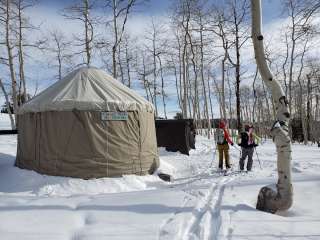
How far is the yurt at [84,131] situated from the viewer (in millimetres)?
9234

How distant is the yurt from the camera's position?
9.23 meters

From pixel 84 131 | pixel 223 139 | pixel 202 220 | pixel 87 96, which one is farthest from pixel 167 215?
pixel 223 139

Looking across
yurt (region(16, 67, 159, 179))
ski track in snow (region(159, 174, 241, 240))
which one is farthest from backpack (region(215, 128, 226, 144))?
ski track in snow (region(159, 174, 241, 240))

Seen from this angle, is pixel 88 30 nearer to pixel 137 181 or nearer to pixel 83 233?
pixel 137 181

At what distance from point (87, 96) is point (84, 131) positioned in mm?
894

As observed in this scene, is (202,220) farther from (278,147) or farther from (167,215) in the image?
(278,147)

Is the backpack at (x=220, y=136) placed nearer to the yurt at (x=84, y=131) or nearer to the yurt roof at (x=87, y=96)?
the yurt roof at (x=87, y=96)

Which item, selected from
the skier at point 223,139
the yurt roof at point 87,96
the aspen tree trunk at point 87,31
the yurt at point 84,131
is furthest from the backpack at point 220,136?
the aspen tree trunk at point 87,31

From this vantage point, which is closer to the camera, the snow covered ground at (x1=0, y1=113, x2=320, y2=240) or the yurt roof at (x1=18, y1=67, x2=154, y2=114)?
the snow covered ground at (x1=0, y1=113, x2=320, y2=240)

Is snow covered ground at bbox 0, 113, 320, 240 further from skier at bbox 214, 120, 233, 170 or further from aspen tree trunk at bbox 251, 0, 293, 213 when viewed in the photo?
skier at bbox 214, 120, 233, 170

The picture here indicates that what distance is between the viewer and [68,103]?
9.23m

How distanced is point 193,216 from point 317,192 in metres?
3.00

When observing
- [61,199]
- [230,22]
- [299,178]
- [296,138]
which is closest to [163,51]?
[230,22]

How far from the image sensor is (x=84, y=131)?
363 inches
